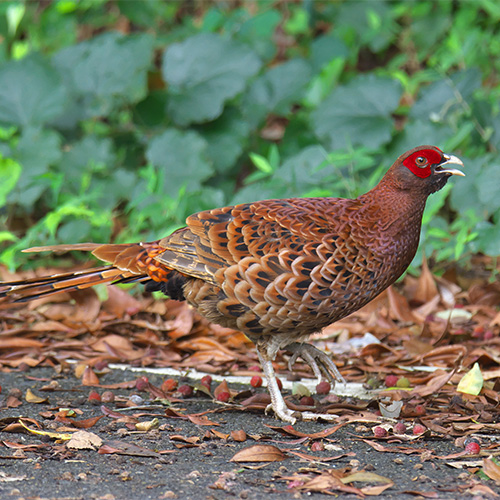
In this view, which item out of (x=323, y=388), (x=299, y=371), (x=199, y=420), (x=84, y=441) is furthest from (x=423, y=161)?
(x=84, y=441)

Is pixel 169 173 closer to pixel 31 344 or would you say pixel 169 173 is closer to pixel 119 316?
pixel 119 316

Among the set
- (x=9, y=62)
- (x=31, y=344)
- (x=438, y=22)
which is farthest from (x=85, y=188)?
(x=438, y=22)

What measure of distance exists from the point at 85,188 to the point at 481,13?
4301mm

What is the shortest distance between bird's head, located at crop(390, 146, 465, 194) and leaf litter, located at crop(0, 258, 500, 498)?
2.84 ft

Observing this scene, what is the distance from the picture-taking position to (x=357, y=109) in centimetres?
561

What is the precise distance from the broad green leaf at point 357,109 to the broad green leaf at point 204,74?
2.44ft

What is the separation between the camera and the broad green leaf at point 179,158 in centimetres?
555

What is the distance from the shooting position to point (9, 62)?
19.7 ft

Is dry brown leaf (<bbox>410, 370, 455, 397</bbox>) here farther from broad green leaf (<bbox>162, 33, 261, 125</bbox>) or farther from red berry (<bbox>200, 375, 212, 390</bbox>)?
broad green leaf (<bbox>162, 33, 261, 125</bbox>)

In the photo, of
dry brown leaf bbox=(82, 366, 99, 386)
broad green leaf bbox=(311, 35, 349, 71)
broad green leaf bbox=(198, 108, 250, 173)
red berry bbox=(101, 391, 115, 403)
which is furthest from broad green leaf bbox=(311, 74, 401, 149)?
red berry bbox=(101, 391, 115, 403)

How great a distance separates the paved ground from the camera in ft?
7.70

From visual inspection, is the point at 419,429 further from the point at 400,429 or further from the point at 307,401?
the point at 307,401

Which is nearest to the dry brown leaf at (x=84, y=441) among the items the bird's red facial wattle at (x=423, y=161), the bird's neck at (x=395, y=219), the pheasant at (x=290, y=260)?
the pheasant at (x=290, y=260)

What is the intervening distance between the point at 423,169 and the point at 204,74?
3095mm
